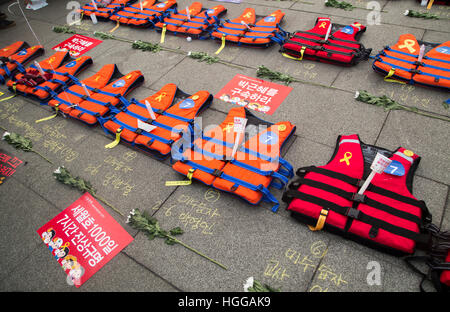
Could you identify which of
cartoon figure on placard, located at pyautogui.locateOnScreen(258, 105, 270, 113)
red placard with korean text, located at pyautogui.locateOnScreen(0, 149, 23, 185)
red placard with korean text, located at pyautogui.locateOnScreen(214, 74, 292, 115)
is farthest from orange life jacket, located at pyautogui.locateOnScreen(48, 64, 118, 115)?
cartoon figure on placard, located at pyautogui.locateOnScreen(258, 105, 270, 113)

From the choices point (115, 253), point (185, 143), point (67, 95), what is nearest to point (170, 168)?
point (185, 143)

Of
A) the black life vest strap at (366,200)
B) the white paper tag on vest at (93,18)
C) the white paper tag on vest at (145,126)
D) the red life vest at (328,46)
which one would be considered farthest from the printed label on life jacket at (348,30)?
the white paper tag on vest at (93,18)

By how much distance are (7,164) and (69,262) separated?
7.85 ft

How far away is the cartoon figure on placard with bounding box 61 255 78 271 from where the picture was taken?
3.04m

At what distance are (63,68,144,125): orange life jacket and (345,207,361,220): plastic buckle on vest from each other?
384 centimetres

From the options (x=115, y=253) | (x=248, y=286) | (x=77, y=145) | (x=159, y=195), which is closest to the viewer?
(x=248, y=286)

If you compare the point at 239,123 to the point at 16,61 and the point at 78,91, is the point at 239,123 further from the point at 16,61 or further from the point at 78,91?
the point at 16,61

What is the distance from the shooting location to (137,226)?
10.6 ft

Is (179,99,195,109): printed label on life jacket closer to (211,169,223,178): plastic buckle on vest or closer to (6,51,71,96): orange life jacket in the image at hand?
(211,169,223,178): plastic buckle on vest

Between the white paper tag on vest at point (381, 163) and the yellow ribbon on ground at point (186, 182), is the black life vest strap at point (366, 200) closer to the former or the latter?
the white paper tag on vest at point (381, 163)

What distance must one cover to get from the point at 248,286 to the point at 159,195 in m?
1.60

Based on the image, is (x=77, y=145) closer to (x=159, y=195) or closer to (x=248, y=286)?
(x=159, y=195)

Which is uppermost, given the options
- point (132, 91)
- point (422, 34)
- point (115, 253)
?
point (422, 34)

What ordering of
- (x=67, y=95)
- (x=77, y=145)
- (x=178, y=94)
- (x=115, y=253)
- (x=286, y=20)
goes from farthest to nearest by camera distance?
(x=286, y=20) → (x=67, y=95) → (x=178, y=94) → (x=77, y=145) → (x=115, y=253)
